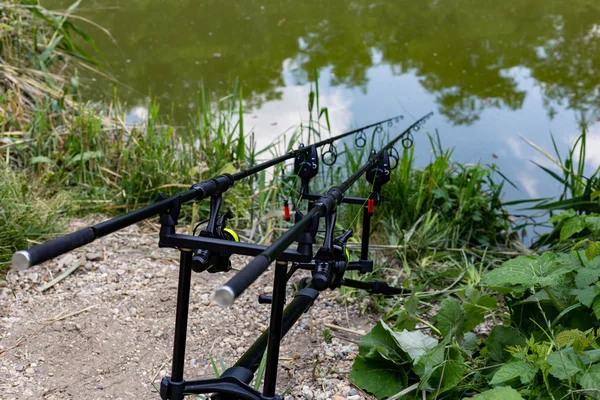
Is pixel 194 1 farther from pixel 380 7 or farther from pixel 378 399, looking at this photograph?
pixel 378 399

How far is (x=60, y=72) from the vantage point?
4.75 metres

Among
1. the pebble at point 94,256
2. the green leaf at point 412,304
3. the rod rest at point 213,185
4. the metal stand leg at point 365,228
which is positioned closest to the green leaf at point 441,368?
the green leaf at point 412,304

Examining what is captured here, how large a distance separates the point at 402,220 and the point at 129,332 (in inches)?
63.5

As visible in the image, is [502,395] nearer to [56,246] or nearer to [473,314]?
[473,314]

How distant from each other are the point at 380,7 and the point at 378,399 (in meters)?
5.01

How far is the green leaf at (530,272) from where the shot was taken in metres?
1.70

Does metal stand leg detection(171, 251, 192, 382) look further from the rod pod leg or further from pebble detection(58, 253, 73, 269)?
pebble detection(58, 253, 73, 269)

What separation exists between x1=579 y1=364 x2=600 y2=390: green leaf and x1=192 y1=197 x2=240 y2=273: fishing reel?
863 mm

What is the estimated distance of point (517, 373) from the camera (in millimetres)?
1522

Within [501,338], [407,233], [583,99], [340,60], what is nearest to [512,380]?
[501,338]

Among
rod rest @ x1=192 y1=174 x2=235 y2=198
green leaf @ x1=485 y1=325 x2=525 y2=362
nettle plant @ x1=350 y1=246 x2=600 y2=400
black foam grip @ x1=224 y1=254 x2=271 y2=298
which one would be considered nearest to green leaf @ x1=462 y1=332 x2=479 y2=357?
nettle plant @ x1=350 y1=246 x2=600 y2=400

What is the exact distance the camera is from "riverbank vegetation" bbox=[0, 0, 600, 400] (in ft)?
5.88

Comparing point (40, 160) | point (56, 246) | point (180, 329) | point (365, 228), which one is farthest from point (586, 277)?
point (40, 160)

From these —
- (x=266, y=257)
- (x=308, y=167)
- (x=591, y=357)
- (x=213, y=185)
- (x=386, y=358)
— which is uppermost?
(x=308, y=167)
